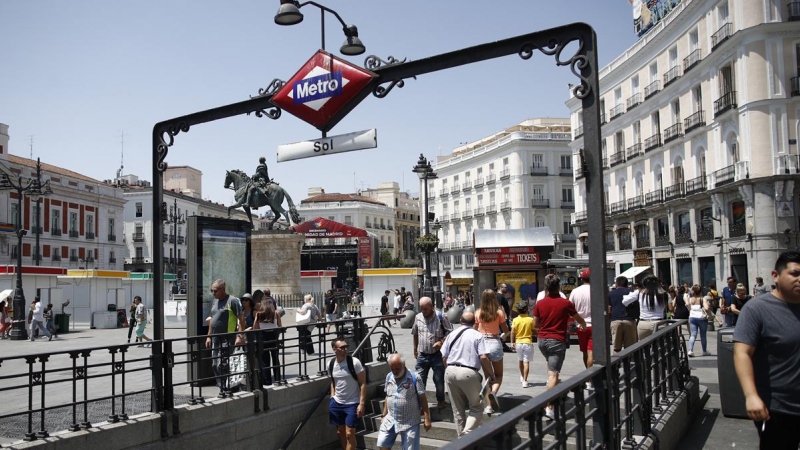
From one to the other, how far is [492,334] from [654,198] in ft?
115

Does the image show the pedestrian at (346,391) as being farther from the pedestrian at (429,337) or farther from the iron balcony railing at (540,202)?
the iron balcony railing at (540,202)

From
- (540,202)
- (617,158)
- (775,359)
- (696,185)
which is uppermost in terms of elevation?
(617,158)

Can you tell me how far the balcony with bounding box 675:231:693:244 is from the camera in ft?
122

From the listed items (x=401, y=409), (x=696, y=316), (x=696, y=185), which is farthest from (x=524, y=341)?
(x=696, y=185)

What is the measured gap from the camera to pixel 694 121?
3634cm

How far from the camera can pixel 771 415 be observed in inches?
165

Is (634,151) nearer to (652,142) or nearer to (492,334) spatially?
(652,142)

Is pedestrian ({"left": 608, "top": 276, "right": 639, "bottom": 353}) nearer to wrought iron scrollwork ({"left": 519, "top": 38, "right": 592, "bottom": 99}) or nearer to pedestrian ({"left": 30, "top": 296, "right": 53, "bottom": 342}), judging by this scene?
wrought iron scrollwork ({"left": 519, "top": 38, "right": 592, "bottom": 99})

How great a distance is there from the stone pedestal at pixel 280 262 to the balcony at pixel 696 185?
21001 mm

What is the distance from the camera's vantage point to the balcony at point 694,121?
3550 centimetres

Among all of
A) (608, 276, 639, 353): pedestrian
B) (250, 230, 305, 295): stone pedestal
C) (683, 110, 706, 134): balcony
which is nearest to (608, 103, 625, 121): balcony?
(683, 110, 706, 134): balcony

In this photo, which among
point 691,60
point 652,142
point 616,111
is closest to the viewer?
point 691,60

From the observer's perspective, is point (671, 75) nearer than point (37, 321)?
No

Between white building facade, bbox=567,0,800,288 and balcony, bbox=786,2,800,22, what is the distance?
0.04 meters
